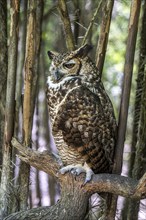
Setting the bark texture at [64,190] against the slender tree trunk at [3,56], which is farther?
the slender tree trunk at [3,56]

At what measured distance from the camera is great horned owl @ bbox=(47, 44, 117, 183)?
1614 mm

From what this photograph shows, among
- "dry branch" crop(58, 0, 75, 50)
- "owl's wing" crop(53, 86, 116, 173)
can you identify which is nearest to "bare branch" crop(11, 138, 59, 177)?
"owl's wing" crop(53, 86, 116, 173)

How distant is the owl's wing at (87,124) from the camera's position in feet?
5.29

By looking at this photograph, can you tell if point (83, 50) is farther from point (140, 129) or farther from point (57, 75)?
point (140, 129)

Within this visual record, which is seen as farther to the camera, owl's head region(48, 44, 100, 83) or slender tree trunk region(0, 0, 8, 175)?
slender tree trunk region(0, 0, 8, 175)

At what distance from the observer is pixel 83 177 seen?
168 centimetres

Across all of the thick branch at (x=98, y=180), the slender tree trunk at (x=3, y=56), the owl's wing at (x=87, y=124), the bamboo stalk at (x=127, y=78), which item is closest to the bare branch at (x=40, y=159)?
the thick branch at (x=98, y=180)

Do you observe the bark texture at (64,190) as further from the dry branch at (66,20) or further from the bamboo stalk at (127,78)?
the dry branch at (66,20)

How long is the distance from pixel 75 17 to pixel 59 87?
675 millimetres

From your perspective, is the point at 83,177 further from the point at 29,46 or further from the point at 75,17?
the point at 75,17

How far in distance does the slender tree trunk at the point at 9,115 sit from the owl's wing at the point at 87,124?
251 mm

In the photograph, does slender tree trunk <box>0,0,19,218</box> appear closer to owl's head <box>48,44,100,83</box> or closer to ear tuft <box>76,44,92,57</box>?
owl's head <box>48,44,100,83</box>

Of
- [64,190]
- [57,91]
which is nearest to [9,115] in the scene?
[57,91]

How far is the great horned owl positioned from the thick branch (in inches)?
1.5
